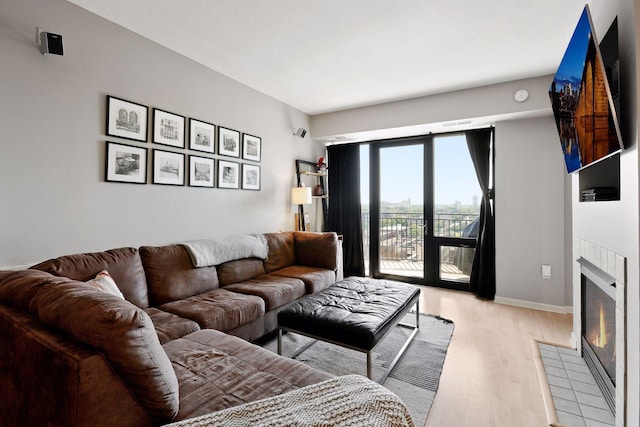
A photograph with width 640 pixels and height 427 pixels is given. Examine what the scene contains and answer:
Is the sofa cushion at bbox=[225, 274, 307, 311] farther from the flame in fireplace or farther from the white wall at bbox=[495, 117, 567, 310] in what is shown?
the white wall at bbox=[495, 117, 567, 310]

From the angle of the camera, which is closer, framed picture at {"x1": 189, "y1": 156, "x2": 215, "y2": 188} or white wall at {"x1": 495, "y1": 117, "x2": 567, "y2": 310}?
framed picture at {"x1": 189, "y1": 156, "x2": 215, "y2": 188}

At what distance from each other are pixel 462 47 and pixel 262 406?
3.10 meters

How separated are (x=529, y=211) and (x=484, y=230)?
0.53 metres

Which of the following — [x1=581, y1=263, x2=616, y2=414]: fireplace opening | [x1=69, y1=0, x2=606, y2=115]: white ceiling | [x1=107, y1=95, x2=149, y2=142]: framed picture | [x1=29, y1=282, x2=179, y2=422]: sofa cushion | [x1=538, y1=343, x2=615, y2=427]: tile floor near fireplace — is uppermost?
[x1=69, y1=0, x2=606, y2=115]: white ceiling

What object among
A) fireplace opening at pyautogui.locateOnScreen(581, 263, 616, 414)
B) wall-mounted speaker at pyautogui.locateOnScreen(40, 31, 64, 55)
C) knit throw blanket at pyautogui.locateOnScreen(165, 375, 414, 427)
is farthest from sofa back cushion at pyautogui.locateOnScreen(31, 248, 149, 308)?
fireplace opening at pyautogui.locateOnScreen(581, 263, 616, 414)

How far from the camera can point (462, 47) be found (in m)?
2.71

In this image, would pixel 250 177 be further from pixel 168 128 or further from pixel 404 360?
pixel 404 360

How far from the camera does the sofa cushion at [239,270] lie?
2.89 m

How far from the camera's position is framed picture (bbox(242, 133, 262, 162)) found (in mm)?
3599

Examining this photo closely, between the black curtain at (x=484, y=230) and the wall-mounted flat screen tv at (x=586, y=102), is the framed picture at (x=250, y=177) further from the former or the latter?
the wall-mounted flat screen tv at (x=586, y=102)

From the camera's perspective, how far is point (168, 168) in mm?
2812

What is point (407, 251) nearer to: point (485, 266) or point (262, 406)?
point (485, 266)

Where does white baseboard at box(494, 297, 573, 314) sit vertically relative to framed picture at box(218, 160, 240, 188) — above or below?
below

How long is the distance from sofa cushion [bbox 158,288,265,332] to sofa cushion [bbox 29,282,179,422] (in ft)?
3.49
